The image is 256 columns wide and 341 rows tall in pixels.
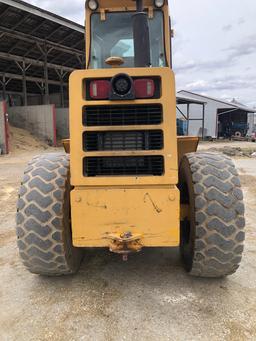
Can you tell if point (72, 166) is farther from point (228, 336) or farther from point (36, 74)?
point (36, 74)

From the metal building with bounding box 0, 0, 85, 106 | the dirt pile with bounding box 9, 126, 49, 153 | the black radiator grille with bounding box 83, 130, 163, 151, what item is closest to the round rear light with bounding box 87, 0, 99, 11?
the black radiator grille with bounding box 83, 130, 163, 151

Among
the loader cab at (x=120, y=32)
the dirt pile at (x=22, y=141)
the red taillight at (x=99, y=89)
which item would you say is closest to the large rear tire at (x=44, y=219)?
the red taillight at (x=99, y=89)

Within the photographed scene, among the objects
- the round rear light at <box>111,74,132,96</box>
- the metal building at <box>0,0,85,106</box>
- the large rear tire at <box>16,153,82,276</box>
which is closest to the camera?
the round rear light at <box>111,74,132,96</box>

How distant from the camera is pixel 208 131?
4238cm

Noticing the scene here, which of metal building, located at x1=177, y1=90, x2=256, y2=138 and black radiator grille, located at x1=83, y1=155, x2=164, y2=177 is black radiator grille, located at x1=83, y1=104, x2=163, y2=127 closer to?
black radiator grille, located at x1=83, y1=155, x2=164, y2=177

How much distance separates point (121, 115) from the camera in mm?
3076

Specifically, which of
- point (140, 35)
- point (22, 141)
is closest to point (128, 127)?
point (140, 35)

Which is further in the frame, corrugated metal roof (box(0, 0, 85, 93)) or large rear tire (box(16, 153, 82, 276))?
corrugated metal roof (box(0, 0, 85, 93))

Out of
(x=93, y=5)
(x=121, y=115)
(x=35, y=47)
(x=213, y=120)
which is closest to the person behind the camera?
(x=121, y=115)

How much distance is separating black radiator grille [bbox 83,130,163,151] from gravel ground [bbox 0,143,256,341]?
1.42 meters

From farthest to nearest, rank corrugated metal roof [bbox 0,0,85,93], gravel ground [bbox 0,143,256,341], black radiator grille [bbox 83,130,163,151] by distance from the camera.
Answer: corrugated metal roof [bbox 0,0,85,93] < black radiator grille [bbox 83,130,163,151] < gravel ground [bbox 0,143,256,341]

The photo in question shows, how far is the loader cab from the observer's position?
423 centimetres

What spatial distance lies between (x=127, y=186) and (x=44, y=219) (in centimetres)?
86

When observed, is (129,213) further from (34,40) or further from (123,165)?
(34,40)
